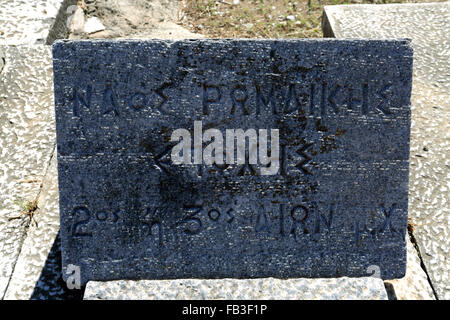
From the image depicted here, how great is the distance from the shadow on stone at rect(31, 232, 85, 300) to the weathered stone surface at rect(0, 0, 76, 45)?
1709 mm

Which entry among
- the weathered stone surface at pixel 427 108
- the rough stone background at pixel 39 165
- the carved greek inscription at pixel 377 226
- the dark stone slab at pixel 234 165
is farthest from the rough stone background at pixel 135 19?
the carved greek inscription at pixel 377 226

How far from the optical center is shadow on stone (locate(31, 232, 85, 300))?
232 cm

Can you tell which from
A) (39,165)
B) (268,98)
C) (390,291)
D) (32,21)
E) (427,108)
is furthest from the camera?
(32,21)

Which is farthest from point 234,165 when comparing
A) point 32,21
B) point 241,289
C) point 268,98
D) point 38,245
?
point 32,21

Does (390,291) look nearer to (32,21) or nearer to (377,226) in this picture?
(377,226)

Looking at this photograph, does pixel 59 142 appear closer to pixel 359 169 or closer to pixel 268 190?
pixel 268 190

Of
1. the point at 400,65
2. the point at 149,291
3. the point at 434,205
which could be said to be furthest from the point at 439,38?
the point at 149,291

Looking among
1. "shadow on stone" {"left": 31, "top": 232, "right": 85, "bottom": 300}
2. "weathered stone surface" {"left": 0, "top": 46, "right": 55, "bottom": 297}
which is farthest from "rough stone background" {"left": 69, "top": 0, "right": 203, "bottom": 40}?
"shadow on stone" {"left": 31, "top": 232, "right": 85, "bottom": 300}

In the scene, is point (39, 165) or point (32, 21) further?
point (32, 21)

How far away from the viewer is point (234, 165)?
2182 millimetres

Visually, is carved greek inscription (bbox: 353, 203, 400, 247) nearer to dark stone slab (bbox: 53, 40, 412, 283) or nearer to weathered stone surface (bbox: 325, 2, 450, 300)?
dark stone slab (bbox: 53, 40, 412, 283)

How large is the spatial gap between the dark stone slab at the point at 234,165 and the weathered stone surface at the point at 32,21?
1706 millimetres

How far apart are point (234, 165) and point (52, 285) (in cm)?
96

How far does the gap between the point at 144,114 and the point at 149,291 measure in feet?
2.31
